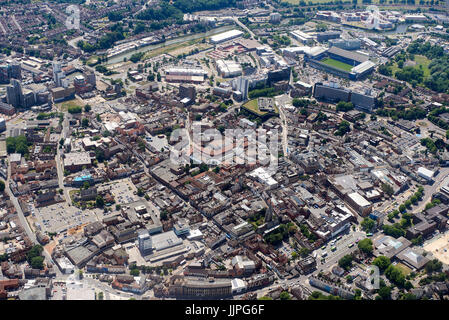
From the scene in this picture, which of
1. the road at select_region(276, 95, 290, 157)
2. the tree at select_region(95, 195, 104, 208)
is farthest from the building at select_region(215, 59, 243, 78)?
the tree at select_region(95, 195, 104, 208)

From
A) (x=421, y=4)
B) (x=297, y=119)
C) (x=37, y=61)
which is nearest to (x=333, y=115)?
(x=297, y=119)

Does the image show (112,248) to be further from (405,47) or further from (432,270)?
(405,47)

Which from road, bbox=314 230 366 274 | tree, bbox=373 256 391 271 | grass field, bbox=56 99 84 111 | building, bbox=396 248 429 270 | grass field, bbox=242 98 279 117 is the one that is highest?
grass field, bbox=242 98 279 117

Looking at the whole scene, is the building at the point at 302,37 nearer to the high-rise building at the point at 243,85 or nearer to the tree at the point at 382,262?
the high-rise building at the point at 243,85

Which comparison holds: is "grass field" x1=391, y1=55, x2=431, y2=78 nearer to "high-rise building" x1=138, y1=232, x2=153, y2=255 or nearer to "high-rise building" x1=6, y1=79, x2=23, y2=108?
"high-rise building" x1=138, y1=232, x2=153, y2=255

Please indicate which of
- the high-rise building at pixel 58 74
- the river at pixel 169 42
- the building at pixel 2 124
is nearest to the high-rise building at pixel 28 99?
the high-rise building at pixel 58 74
